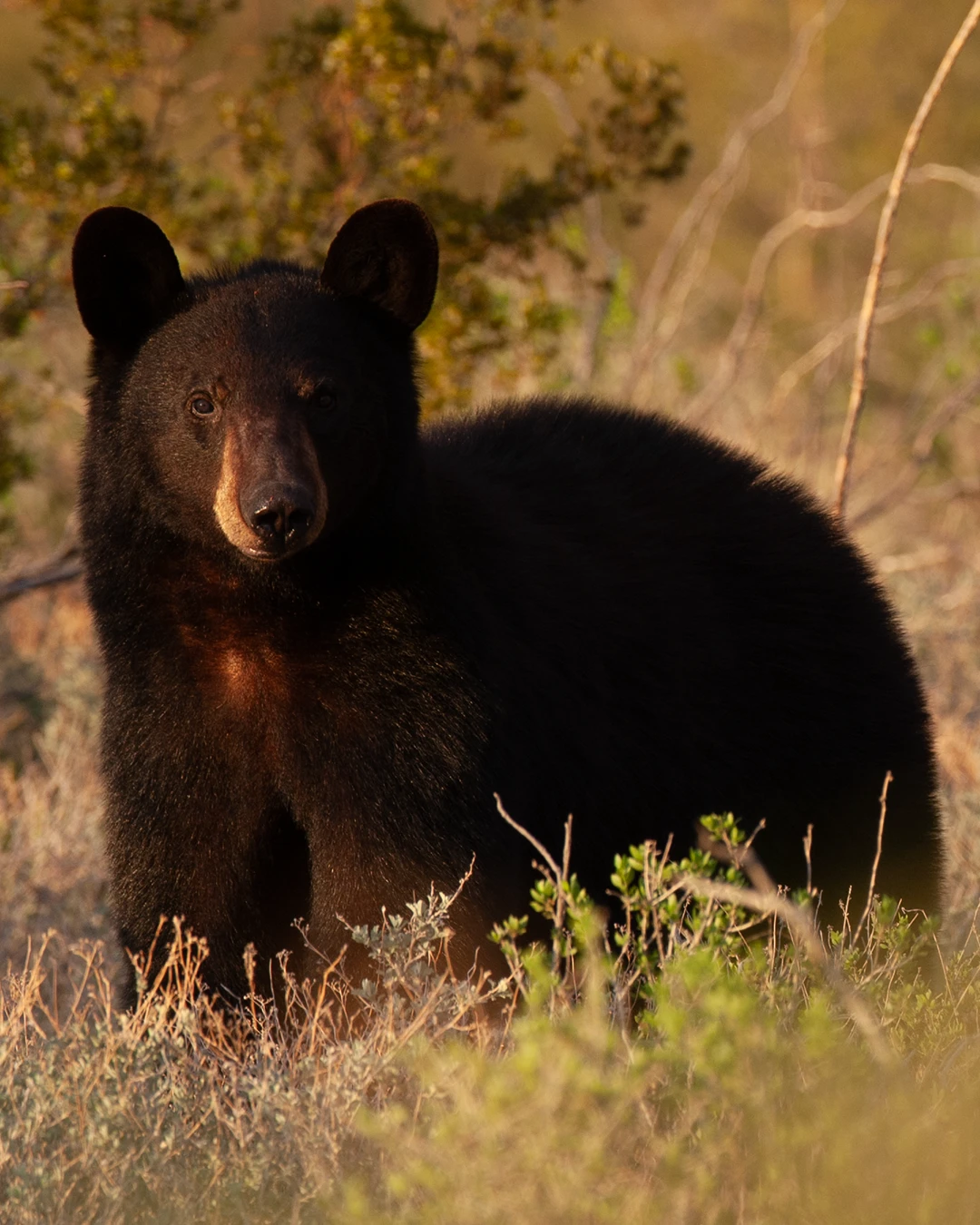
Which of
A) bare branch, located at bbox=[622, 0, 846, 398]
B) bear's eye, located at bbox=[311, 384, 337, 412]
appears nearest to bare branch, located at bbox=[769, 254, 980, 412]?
bare branch, located at bbox=[622, 0, 846, 398]

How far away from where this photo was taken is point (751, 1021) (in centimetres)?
261

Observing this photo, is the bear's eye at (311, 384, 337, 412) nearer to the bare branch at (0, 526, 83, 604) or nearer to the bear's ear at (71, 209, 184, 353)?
the bear's ear at (71, 209, 184, 353)

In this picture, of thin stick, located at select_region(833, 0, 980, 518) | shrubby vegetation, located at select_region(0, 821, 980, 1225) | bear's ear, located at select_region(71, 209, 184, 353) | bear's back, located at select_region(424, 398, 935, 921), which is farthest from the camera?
thin stick, located at select_region(833, 0, 980, 518)

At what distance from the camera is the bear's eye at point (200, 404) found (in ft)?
12.4

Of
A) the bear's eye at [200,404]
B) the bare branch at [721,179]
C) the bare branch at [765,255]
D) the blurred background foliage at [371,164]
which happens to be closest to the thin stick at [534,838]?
the bear's eye at [200,404]

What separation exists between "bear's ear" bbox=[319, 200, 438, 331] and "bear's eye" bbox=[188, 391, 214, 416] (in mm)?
419

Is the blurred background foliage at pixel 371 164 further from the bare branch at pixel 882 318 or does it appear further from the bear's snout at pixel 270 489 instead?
the bear's snout at pixel 270 489

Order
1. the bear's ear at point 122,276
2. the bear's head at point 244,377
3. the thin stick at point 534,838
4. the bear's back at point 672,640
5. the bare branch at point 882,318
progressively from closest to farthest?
1. the thin stick at point 534,838
2. the bear's head at point 244,377
3. the bear's ear at point 122,276
4. the bear's back at point 672,640
5. the bare branch at point 882,318

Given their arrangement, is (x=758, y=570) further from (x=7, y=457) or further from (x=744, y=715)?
(x=7, y=457)

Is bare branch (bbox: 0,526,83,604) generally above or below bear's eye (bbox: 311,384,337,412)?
below

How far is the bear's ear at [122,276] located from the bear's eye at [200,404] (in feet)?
0.80

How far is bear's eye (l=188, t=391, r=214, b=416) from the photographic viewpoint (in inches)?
148

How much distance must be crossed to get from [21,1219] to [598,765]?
1696mm

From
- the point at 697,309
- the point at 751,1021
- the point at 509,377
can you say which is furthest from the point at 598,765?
the point at 697,309
